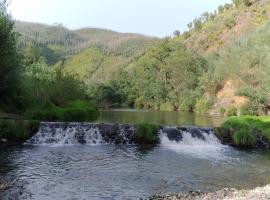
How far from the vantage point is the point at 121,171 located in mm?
27375

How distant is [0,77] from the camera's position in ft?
146

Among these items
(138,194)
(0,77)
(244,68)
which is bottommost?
(138,194)

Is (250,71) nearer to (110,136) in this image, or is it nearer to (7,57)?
(110,136)

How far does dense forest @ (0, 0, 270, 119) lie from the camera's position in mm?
53469

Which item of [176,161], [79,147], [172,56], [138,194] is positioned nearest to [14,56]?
[79,147]

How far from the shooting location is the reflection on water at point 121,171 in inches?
883

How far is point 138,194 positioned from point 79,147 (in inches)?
646

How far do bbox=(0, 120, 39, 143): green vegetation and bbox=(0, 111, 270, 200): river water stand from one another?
1890 mm

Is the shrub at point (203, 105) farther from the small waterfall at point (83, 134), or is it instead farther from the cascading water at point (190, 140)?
the small waterfall at point (83, 134)

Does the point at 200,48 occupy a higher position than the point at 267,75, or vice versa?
the point at 200,48

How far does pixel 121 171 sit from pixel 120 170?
0.31m

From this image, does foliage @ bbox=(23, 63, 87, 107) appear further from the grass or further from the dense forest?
the grass

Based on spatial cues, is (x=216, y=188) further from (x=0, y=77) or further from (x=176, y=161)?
(x=0, y=77)

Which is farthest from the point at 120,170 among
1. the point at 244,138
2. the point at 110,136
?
the point at 244,138
